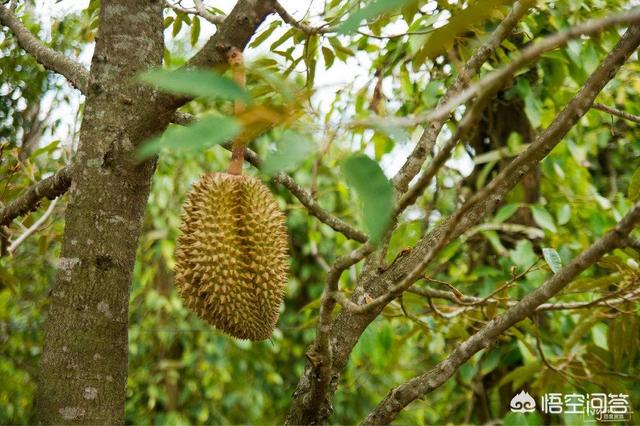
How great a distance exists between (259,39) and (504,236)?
1041 mm

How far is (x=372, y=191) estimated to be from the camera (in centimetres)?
40

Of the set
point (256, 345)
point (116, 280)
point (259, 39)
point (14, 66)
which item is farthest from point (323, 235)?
point (116, 280)

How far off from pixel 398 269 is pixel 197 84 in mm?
555

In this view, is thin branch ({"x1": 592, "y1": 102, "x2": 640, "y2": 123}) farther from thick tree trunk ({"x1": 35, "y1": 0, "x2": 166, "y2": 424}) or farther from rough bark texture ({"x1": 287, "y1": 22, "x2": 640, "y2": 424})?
thick tree trunk ({"x1": 35, "y1": 0, "x2": 166, "y2": 424})

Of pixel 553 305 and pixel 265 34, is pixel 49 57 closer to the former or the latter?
pixel 265 34

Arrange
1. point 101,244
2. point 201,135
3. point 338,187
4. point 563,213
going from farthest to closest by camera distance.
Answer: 1. point 338,187
2. point 563,213
3. point 101,244
4. point 201,135

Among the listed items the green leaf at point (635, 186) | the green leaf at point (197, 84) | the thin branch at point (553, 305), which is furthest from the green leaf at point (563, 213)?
the green leaf at point (197, 84)

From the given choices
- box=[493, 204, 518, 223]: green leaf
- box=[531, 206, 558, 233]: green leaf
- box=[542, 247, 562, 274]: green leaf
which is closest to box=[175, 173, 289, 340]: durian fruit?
box=[542, 247, 562, 274]: green leaf

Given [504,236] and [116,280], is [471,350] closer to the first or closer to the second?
[116,280]

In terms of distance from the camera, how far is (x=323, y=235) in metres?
3.25

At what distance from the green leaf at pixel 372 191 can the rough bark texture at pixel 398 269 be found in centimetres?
33

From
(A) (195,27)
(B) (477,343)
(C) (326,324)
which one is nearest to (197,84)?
(C) (326,324)

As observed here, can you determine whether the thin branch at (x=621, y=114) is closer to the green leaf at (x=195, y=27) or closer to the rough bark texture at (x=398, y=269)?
the rough bark texture at (x=398, y=269)

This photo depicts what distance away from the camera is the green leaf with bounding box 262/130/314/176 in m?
0.39
